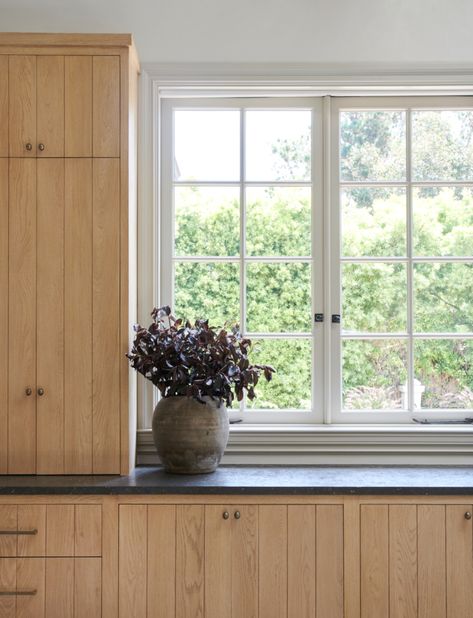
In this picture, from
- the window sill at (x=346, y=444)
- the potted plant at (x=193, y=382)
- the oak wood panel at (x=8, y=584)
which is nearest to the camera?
the oak wood panel at (x=8, y=584)

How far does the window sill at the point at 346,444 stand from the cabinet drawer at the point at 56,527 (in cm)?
53

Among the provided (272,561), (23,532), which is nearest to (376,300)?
(272,561)

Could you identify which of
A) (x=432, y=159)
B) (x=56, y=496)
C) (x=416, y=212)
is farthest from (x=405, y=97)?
(x=56, y=496)

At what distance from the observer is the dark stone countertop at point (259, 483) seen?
2.78 metres

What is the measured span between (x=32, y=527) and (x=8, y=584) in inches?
8.9

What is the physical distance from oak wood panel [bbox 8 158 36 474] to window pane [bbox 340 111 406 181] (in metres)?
1.43

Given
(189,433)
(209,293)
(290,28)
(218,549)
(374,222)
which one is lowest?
(218,549)

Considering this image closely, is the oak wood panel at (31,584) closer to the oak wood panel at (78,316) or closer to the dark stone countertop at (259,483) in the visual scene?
the dark stone countertop at (259,483)

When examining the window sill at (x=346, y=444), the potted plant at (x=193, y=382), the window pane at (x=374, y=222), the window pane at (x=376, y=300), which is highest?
the window pane at (x=374, y=222)

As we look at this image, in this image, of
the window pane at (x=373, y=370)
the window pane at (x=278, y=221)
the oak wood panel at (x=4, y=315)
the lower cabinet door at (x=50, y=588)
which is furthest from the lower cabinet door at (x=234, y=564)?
the window pane at (x=278, y=221)

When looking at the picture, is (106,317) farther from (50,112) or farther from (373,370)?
(373,370)

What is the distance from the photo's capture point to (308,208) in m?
3.44

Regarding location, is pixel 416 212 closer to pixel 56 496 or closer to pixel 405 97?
pixel 405 97

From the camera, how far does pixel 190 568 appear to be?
2789 mm
